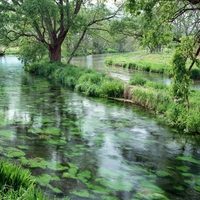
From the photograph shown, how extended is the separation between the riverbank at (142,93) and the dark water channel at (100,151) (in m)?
0.65

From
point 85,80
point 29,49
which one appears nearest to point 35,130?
point 85,80

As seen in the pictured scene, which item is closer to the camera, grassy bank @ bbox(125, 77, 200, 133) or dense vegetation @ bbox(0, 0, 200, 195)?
dense vegetation @ bbox(0, 0, 200, 195)

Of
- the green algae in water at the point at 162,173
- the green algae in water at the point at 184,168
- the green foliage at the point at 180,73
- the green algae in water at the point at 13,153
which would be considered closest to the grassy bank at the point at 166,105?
the green foliage at the point at 180,73

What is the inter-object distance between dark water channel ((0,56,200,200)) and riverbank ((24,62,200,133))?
2.14 ft

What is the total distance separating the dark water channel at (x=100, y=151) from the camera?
6754mm

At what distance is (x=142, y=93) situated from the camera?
1577 cm

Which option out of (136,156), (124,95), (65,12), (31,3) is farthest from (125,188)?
(65,12)

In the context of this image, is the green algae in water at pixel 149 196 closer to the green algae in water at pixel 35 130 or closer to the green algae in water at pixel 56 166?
the green algae in water at pixel 56 166

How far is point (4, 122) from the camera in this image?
1191 centimetres

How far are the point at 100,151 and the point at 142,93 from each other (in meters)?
7.30

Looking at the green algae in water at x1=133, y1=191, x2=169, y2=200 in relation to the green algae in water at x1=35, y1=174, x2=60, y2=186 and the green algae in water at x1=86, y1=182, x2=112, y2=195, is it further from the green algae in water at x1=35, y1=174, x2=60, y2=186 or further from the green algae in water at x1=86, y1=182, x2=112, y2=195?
the green algae in water at x1=35, y1=174, x2=60, y2=186

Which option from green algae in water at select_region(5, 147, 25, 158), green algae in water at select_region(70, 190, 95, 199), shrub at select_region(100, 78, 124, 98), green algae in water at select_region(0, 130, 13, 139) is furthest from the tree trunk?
green algae in water at select_region(70, 190, 95, 199)

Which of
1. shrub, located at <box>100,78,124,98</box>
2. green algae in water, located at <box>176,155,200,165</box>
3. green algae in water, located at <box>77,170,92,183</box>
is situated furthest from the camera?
shrub, located at <box>100,78,124,98</box>

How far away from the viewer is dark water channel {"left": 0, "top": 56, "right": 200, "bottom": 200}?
22.2ft
